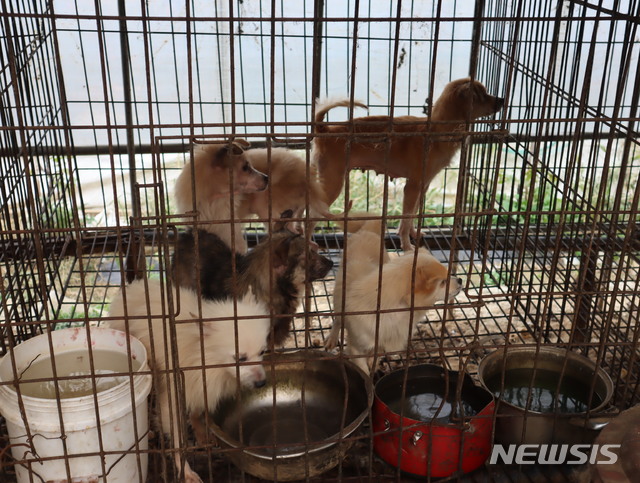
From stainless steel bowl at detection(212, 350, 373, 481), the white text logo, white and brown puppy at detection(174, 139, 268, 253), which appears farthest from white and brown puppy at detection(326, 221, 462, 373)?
white and brown puppy at detection(174, 139, 268, 253)

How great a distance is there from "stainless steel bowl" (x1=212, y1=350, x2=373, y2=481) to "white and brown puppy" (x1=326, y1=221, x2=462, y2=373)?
204 mm

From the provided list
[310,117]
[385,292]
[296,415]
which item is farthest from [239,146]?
[296,415]

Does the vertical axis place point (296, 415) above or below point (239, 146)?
below

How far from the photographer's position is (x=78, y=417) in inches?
94.7

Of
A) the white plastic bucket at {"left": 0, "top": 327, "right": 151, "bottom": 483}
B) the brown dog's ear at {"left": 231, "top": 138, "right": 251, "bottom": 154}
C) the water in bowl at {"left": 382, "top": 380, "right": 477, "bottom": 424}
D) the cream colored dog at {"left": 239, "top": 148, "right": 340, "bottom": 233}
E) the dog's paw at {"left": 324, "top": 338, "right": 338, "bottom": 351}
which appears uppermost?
the brown dog's ear at {"left": 231, "top": 138, "right": 251, "bottom": 154}

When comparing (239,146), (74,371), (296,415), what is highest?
(239,146)

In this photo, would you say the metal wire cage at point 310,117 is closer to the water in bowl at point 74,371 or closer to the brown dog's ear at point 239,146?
the brown dog's ear at point 239,146

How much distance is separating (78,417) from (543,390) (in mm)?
2203

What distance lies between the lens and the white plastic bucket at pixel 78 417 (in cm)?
238

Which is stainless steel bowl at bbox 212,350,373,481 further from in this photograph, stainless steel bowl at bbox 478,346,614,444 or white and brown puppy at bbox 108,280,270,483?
stainless steel bowl at bbox 478,346,614,444

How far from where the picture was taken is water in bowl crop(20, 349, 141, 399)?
2635mm

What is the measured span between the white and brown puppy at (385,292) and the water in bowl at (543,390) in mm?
506

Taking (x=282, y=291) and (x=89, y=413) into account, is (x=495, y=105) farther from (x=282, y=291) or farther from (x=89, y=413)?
(x=89, y=413)

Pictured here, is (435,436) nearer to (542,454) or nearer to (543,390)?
(542,454)
